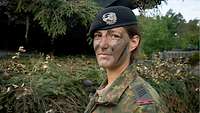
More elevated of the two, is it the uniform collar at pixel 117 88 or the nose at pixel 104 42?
the nose at pixel 104 42

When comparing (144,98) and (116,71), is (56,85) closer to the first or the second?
(116,71)

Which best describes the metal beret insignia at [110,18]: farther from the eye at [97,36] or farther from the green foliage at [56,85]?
the green foliage at [56,85]

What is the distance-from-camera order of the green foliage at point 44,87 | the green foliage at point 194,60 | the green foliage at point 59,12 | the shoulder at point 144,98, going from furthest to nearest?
the green foliage at point 194,60 → the green foliage at point 59,12 → the green foliage at point 44,87 → the shoulder at point 144,98

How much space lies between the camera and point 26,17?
6.90 meters

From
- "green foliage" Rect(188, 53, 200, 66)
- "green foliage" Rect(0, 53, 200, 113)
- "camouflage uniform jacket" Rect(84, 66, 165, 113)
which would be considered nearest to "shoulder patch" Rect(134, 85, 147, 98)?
"camouflage uniform jacket" Rect(84, 66, 165, 113)

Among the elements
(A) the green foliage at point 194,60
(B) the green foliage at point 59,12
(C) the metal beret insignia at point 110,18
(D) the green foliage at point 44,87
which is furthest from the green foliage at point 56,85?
(C) the metal beret insignia at point 110,18

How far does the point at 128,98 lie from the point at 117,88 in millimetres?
82

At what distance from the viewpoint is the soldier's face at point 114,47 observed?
6.81 feet

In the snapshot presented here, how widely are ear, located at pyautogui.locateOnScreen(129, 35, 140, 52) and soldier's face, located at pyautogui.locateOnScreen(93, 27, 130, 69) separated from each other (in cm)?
2

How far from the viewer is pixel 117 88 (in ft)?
6.66

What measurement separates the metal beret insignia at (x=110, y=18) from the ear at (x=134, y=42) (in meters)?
0.13

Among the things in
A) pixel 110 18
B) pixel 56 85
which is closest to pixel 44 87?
pixel 56 85

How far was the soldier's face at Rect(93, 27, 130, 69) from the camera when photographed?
2.08 metres

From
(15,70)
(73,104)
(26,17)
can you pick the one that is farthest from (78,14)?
(73,104)
